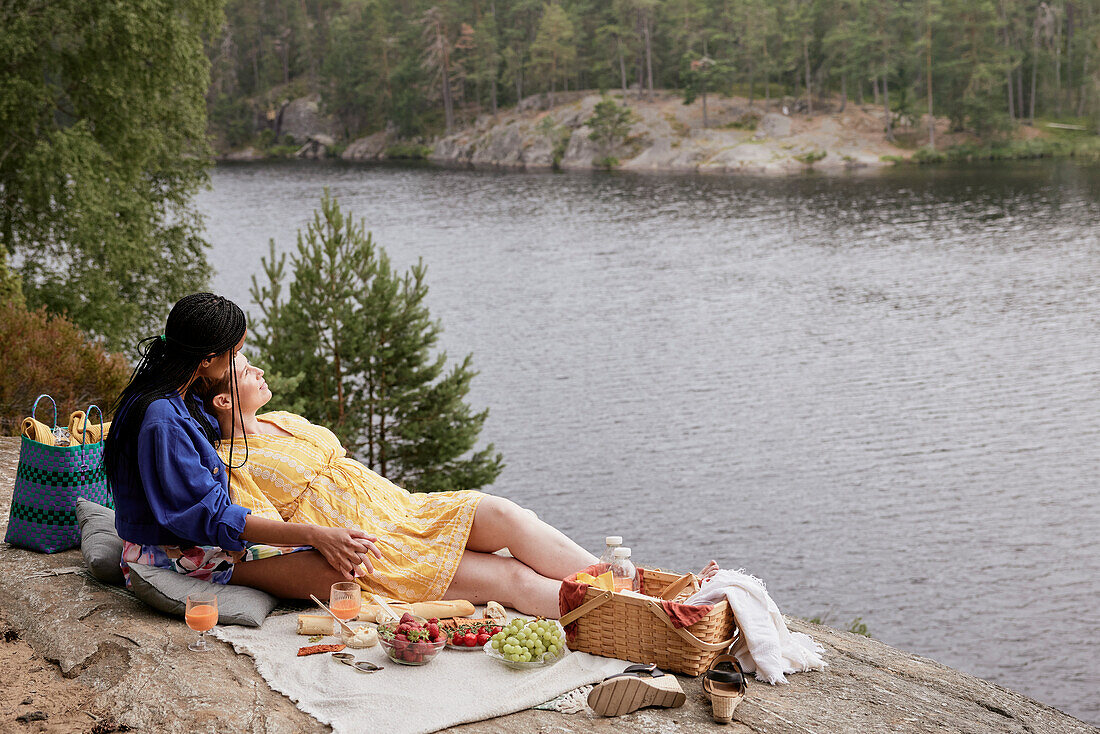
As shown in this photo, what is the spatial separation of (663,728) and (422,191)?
59.1m

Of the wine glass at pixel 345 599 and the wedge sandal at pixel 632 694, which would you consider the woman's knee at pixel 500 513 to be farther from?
the wedge sandal at pixel 632 694

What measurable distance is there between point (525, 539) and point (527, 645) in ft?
2.12

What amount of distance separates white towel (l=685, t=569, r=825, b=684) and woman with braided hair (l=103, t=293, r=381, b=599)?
1.61 metres

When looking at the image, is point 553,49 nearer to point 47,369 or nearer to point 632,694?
point 47,369

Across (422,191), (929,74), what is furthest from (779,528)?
(929,74)

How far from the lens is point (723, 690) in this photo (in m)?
3.96

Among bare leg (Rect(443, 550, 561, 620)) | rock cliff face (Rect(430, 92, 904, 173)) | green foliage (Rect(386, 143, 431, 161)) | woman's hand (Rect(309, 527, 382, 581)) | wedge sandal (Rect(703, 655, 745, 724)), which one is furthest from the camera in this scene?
green foliage (Rect(386, 143, 431, 161))

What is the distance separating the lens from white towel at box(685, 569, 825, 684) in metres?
4.34

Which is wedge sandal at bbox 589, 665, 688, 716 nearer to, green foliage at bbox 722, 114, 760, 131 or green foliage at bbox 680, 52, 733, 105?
green foliage at bbox 722, 114, 760, 131

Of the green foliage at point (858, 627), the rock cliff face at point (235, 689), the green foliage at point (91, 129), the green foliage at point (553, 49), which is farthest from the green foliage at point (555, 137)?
the rock cliff face at point (235, 689)

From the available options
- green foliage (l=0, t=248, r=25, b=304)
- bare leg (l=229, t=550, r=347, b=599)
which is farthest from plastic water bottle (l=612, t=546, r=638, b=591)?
green foliage (l=0, t=248, r=25, b=304)

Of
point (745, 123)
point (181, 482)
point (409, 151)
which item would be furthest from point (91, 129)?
point (409, 151)

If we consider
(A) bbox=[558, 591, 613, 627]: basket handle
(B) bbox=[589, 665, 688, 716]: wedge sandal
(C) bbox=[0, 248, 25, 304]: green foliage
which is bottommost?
(B) bbox=[589, 665, 688, 716]: wedge sandal

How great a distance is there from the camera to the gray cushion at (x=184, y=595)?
4.53 meters
